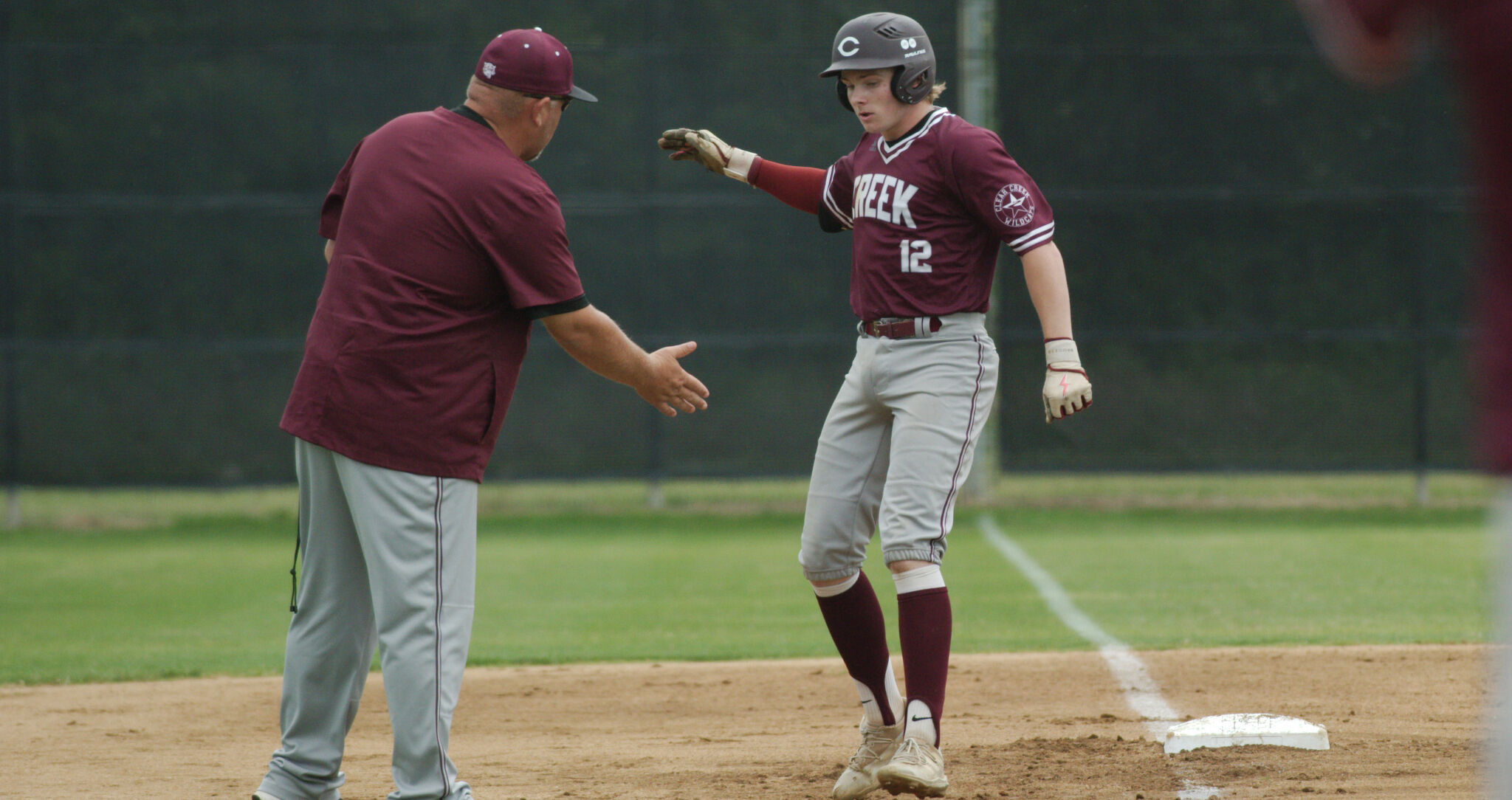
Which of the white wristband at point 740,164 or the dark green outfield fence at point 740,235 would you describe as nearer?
the white wristband at point 740,164

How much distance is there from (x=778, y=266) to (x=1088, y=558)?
3.91 metres

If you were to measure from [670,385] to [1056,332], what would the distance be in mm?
1103

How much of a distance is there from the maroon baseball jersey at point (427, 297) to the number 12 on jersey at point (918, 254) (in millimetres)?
1068

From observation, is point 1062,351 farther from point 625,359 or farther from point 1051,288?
point 625,359

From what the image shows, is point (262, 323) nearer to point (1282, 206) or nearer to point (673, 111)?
point (673, 111)

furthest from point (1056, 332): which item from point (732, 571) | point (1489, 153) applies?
point (732, 571)

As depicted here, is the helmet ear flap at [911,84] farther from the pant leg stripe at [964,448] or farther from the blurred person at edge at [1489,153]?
the blurred person at edge at [1489,153]

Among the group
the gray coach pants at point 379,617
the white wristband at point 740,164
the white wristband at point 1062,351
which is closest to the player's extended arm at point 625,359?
the gray coach pants at point 379,617

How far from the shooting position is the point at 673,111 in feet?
40.5

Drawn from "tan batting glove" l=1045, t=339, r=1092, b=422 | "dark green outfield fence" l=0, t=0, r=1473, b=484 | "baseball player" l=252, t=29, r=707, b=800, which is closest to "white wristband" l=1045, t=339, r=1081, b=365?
"tan batting glove" l=1045, t=339, r=1092, b=422

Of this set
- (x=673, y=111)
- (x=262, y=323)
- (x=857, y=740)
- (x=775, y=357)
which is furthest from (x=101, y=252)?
(x=857, y=740)

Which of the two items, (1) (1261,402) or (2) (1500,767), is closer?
(2) (1500,767)

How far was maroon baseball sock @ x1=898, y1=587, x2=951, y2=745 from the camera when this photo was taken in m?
3.98

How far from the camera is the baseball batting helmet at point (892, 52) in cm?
415
